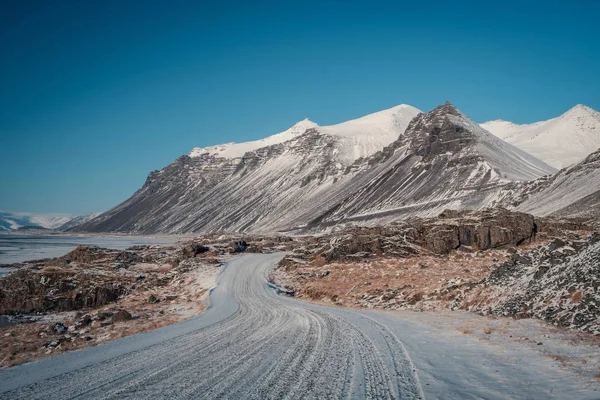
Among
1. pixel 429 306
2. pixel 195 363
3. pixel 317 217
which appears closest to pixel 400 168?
pixel 317 217

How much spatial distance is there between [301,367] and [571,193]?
97.0m

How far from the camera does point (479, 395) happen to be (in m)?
7.94

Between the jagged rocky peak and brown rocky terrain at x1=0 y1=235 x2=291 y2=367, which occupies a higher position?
the jagged rocky peak

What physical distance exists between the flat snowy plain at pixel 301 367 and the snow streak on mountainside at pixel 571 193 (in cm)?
7013

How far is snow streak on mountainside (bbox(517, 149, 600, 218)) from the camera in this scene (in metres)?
74.5

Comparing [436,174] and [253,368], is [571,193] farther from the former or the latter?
[253,368]

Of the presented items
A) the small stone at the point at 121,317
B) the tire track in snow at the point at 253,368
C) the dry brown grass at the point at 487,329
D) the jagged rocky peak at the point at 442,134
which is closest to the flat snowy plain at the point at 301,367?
the tire track in snow at the point at 253,368

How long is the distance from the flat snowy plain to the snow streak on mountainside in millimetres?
70132

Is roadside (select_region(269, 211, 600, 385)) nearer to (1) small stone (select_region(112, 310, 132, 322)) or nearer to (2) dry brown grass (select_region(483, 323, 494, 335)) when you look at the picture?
(2) dry brown grass (select_region(483, 323, 494, 335))

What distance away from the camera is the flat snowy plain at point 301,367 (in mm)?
8164

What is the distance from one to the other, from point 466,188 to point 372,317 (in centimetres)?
12555

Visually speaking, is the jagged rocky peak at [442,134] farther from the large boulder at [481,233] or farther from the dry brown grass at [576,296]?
the dry brown grass at [576,296]

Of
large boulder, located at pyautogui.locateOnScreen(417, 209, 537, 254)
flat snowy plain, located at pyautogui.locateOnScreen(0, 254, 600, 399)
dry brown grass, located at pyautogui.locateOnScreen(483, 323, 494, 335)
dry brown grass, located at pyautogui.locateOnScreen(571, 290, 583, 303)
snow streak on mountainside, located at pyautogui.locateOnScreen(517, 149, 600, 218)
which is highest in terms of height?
snow streak on mountainside, located at pyautogui.locateOnScreen(517, 149, 600, 218)

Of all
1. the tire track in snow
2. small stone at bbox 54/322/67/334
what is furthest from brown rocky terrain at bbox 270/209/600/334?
small stone at bbox 54/322/67/334
